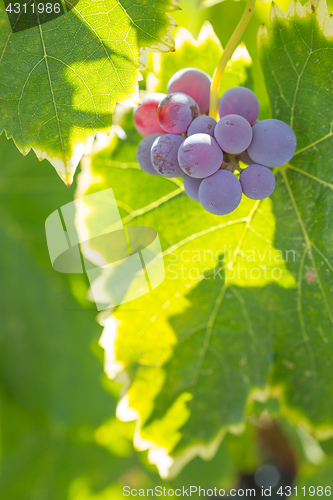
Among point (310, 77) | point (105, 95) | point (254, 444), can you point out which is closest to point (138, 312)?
point (105, 95)

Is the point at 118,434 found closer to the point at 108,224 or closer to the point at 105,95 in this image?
the point at 108,224

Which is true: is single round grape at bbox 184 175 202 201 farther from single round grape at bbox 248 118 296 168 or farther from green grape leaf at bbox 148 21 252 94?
green grape leaf at bbox 148 21 252 94

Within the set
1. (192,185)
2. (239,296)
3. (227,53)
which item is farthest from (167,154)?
(239,296)

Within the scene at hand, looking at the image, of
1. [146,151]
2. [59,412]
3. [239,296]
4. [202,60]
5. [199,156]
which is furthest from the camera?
[59,412]

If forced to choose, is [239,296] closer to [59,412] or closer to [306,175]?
[306,175]

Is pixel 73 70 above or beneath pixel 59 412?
above

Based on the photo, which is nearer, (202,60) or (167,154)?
(167,154)
